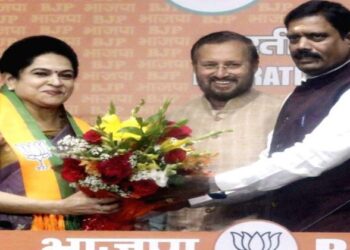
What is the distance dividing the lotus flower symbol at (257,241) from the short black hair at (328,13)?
88 cm

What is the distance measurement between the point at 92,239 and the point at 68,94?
0.63 m

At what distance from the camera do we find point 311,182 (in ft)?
16.8

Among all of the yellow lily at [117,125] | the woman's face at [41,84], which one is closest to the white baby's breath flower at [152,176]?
the yellow lily at [117,125]

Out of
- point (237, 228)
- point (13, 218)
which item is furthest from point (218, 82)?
point (13, 218)

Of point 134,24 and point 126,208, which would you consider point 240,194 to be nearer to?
point 126,208

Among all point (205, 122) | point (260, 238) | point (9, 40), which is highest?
point (9, 40)

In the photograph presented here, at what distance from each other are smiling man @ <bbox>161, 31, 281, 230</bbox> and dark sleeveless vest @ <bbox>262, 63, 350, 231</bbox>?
3.0 inches

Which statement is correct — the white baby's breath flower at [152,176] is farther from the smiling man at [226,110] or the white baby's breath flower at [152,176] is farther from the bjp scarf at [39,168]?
the bjp scarf at [39,168]

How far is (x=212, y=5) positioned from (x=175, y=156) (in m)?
0.68

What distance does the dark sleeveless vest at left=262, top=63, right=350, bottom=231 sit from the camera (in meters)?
5.12

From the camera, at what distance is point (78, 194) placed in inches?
205

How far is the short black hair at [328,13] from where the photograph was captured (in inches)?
205

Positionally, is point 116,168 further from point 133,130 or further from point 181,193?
point 181,193

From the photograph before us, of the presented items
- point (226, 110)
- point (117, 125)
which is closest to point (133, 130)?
point (117, 125)
